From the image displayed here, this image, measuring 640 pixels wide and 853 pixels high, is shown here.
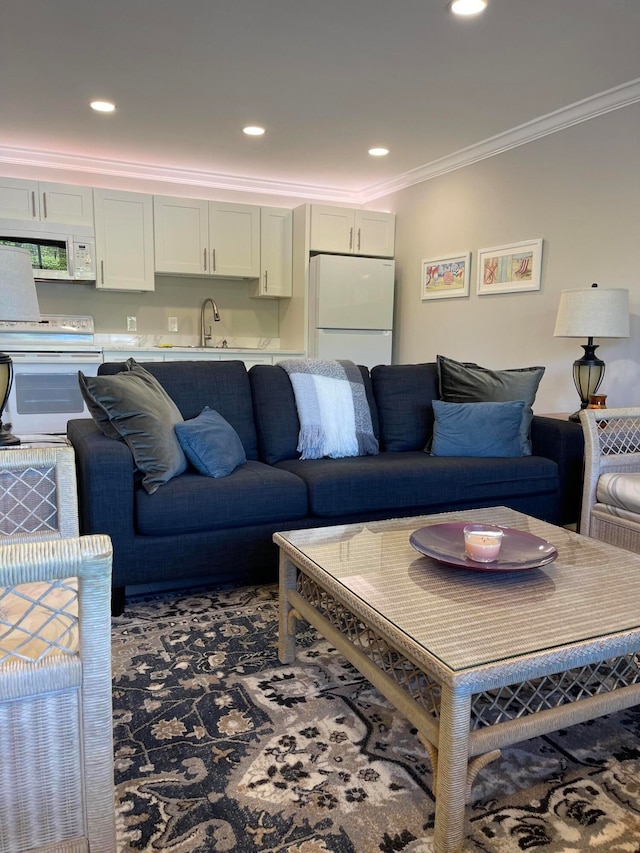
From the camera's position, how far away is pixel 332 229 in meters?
5.27

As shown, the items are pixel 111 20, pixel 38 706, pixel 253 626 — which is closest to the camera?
pixel 38 706

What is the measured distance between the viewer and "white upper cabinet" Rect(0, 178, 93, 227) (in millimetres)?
4523

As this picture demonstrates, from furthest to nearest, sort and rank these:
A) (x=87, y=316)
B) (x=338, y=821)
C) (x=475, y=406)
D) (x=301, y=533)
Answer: (x=87, y=316) → (x=475, y=406) → (x=301, y=533) → (x=338, y=821)

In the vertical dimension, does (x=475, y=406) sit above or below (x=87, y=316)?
below

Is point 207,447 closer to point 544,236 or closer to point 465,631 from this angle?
point 465,631

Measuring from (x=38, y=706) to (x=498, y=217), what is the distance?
431 centimetres

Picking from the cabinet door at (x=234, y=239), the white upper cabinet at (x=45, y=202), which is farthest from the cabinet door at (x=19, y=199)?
the cabinet door at (x=234, y=239)

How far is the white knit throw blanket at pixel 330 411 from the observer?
9.68ft

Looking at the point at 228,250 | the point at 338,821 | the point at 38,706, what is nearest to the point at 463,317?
the point at 228,250

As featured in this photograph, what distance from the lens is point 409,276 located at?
211 inches

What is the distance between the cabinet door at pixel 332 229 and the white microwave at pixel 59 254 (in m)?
1.80

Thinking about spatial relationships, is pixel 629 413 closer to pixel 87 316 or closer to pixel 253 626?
pixel 253 626

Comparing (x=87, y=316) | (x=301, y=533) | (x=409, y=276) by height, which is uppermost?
(x=409, y=276)

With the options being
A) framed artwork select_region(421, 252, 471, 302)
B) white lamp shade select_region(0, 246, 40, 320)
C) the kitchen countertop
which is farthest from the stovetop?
framed artwork select_region(421, 252, 471, 302)
